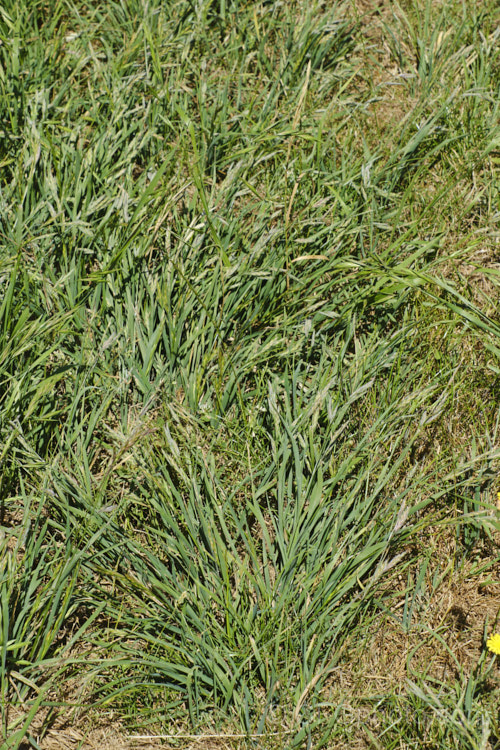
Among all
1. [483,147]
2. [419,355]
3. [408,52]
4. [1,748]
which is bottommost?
[1,748]

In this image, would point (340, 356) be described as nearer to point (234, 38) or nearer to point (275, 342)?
point (275, 342)

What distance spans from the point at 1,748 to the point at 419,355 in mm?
1714

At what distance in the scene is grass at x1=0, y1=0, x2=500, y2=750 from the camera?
1.89 m

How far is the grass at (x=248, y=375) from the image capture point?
74.4 inches

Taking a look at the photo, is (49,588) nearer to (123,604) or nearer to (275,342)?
(123,604)

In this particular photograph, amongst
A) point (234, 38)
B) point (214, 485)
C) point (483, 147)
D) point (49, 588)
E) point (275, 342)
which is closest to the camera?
point (49, 588)

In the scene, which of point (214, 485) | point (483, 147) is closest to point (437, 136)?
point (483, 147)

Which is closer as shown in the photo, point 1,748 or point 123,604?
point 1,748

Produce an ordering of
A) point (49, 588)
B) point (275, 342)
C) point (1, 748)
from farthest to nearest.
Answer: point (275, 342) < point (49, 588) < point (1, 748)

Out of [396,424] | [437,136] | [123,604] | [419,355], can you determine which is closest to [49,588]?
[123,604]

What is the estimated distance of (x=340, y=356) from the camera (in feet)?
7.52

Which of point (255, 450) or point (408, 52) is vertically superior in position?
point (408, 52)

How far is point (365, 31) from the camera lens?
3.12 meters

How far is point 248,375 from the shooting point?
2.35 meters
